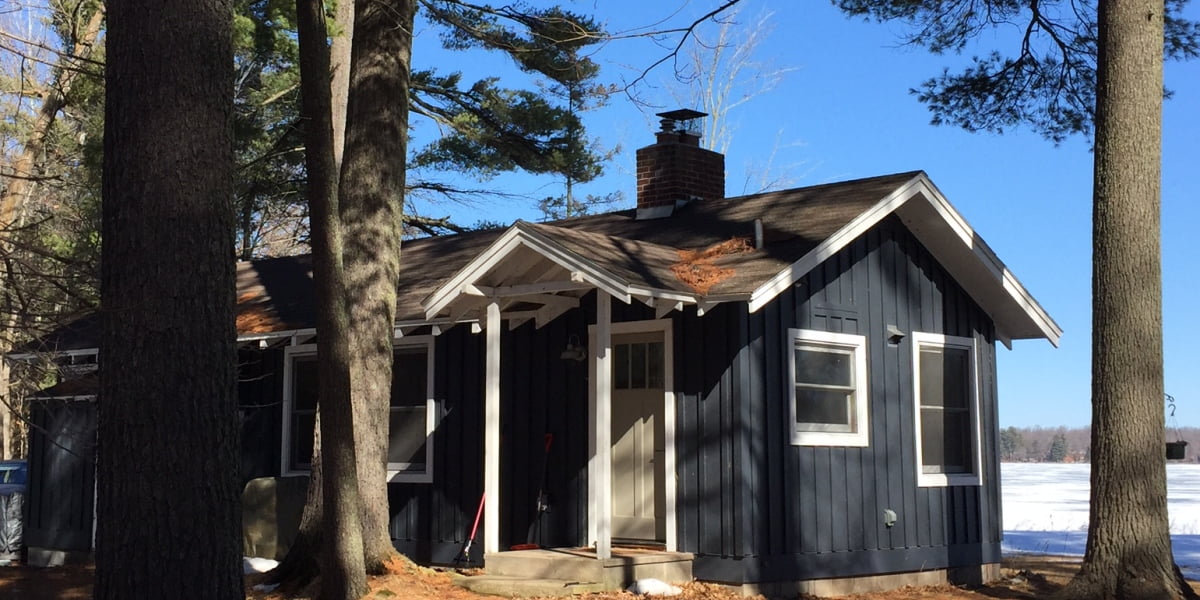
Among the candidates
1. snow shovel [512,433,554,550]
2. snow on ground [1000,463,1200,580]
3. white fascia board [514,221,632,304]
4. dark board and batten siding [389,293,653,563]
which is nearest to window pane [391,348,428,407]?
dark board and batten siding [389,293,653,563]

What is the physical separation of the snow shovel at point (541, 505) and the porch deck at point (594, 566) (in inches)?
40.2

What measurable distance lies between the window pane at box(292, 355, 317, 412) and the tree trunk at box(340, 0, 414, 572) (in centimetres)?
342

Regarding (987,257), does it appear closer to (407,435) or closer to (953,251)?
(953,251)

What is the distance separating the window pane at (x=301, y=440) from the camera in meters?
15.4

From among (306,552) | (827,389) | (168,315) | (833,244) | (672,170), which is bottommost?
(306,552)

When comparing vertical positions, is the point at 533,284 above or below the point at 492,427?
above

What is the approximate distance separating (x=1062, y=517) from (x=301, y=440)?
642 inches

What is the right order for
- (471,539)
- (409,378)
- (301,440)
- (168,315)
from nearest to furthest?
(168,315) → (471,539) → (409,378) → (301,440)

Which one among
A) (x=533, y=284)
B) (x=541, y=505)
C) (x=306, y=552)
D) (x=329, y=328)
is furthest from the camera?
(x=541, y=505)

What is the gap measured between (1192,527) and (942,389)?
39.7 ft

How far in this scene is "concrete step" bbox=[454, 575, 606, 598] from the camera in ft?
36.3

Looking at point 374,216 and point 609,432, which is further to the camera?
point 374,216

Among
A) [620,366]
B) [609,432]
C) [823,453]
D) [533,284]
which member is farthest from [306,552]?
[823,453]

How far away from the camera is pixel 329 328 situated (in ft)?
32.3
